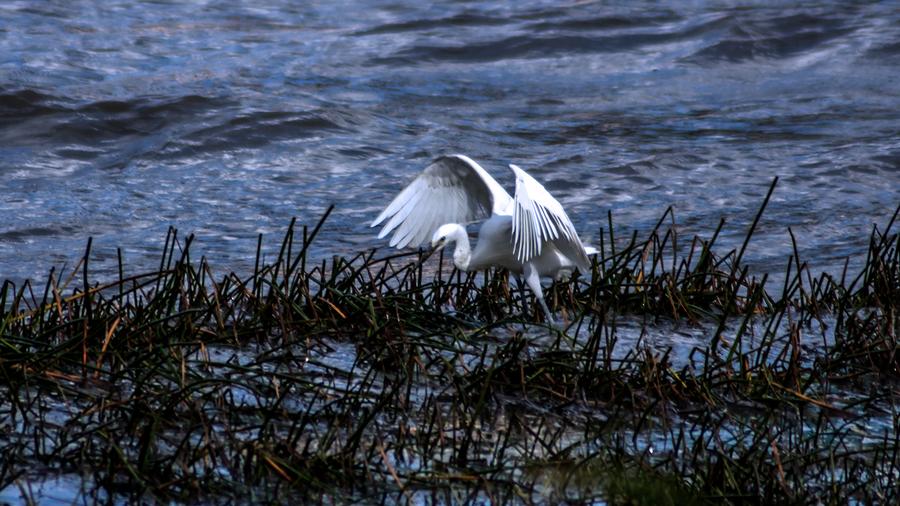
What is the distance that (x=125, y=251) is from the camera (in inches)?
299

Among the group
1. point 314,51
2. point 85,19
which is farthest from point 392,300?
point 85,19

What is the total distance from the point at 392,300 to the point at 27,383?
1.65 m

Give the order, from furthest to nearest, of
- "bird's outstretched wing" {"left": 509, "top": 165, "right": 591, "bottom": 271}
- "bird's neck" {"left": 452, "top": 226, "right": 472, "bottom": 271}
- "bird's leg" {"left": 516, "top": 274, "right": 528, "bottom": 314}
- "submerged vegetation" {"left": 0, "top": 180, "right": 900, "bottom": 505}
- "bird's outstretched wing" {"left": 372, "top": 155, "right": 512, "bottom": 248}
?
"bird's outstretched wing" {"left": 372, "top": 155, "right": 512, "bottom": 248}, "bird's neck" {"left": 452, "top": 226, "right": 472, "bottom": 271}, "bird's leg" {"left": 516, "top": 274, "right": 528, "bottom": 314}, "bird's outstretched wing" {"left": 509, "top": 165, "right": 591, "bottom": 271}, "submerged vegetation" {"left": 0, "top": 180, "right": 900, "bottom": 505}

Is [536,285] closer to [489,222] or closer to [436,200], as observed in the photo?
[489,222]

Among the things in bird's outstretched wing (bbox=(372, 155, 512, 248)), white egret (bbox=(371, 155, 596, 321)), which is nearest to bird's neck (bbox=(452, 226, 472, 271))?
white egret (bbox=(371, 155, 596, 321))

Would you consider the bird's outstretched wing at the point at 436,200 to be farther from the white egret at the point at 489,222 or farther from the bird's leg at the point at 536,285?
the bird's leg at the point at 536,285

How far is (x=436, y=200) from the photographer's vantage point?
5.97 m

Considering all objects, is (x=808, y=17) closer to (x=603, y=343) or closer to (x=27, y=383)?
(x=603, y=343)

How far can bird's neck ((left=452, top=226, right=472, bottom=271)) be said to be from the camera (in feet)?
17.9

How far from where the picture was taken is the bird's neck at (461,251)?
5.45 meters

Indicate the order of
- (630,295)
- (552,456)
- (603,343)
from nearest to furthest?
(552,456) < (603,343) < (630,295)

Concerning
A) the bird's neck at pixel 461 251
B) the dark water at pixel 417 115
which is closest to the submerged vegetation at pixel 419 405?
the bird's neck at pixel 461 251

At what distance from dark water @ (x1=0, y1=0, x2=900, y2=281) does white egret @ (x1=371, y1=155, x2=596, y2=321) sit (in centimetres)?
183

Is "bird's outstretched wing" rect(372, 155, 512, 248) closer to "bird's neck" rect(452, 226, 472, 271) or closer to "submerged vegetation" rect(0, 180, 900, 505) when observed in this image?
"bird's neck" rect(452, 226, 472, 271)
